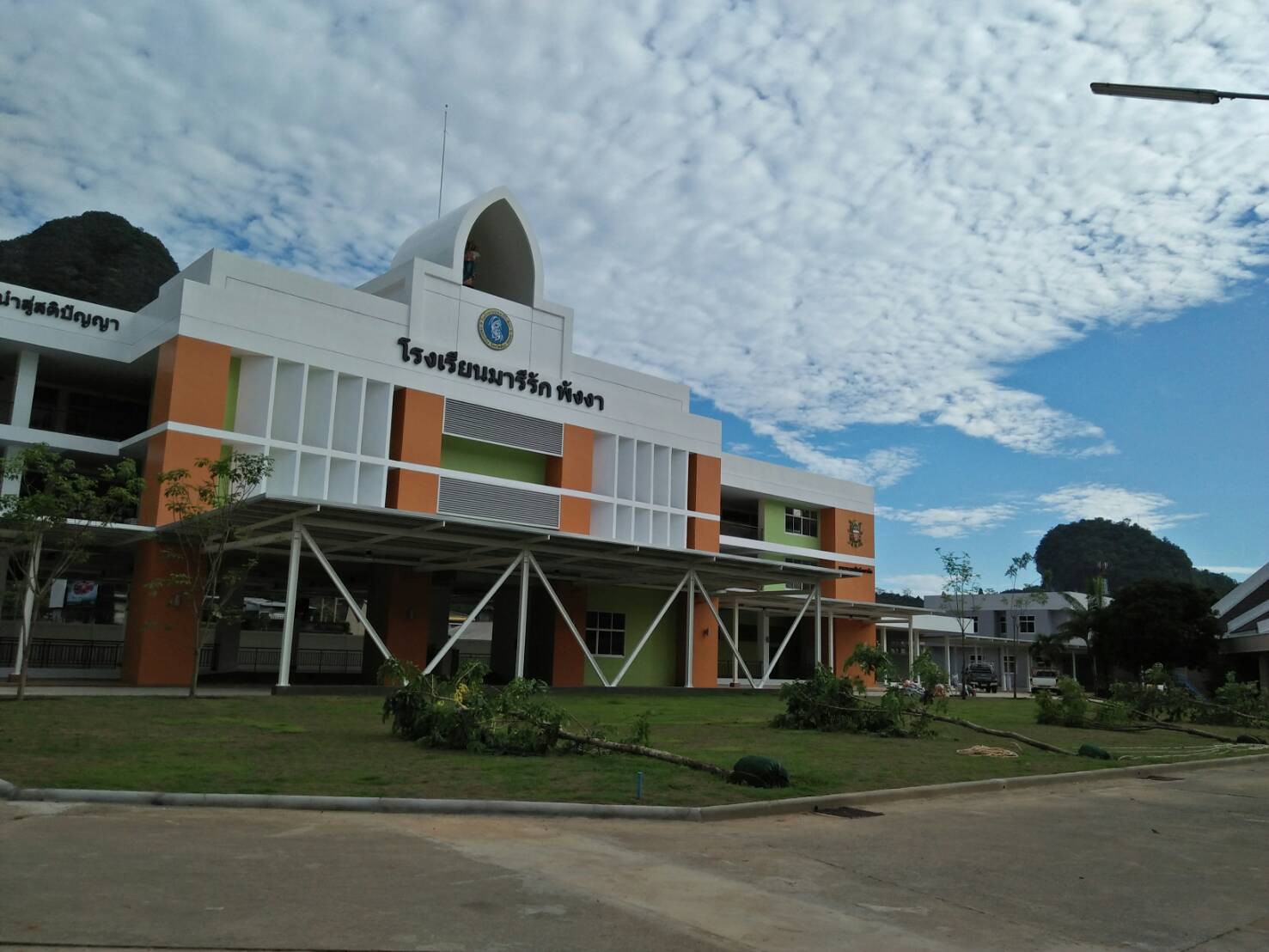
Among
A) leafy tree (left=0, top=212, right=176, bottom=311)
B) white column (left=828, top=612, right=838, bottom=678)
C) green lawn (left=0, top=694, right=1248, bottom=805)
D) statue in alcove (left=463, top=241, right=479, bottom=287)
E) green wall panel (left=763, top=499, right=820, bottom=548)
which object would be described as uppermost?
leafy tree (left=0, top=212, right=176, bottom=311)

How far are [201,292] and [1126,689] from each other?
28.9 metres

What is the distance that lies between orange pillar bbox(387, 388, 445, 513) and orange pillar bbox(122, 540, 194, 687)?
7.34m

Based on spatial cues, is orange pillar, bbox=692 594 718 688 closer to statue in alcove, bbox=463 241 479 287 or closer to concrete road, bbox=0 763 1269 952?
statue in alcove, bbox=463 241 479 287

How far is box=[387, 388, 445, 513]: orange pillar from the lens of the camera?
33.1m

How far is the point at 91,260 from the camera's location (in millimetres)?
70750

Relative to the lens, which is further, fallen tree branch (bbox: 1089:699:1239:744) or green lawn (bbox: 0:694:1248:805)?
fallen tree branch (bbox: 1089:699:1239:744)

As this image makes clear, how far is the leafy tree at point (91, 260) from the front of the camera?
68.4 m

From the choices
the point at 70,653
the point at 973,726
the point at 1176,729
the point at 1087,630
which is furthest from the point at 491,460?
the point at 1087,630

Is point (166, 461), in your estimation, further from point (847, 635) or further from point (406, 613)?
point (847, 635)

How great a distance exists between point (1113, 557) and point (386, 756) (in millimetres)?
131374

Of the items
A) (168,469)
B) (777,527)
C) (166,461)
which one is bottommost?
(168,469)

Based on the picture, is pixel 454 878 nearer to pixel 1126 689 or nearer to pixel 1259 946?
pixel 1259 946

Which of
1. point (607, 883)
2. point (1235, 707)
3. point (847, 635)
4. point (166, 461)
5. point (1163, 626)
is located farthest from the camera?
point (1163, 626)

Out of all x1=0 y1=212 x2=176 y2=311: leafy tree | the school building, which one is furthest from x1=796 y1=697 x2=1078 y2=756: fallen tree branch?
x1=0 y1=212 x2=176 y2=311: leafy tree
